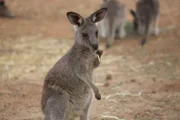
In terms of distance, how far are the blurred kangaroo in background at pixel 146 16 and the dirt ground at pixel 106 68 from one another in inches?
11.8

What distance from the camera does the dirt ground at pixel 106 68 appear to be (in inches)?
258

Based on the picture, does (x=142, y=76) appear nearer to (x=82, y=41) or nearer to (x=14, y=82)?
(x=14, y=82)

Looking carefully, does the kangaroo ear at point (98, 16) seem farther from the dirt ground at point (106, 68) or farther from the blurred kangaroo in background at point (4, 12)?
the blurred kangaroo in background at point (4, 12)

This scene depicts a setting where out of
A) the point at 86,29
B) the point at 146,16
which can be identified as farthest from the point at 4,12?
Answer: the point at 86,29

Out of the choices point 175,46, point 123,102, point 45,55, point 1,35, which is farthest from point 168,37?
point 123,102

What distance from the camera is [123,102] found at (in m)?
6.88

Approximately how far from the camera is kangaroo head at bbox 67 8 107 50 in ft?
18.2

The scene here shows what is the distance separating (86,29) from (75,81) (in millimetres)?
705

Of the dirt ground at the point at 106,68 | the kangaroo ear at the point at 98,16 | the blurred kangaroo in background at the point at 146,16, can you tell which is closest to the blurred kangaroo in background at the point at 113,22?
the dirt ground at the point at 106,68

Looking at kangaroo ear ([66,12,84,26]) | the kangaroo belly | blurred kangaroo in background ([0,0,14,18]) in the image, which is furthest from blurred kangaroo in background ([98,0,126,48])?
the kangaroo belly

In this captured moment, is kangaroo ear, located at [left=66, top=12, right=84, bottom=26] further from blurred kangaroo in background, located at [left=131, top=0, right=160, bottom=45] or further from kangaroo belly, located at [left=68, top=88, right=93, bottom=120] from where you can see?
blurred kangaroo in background, located at [left=131, top=0, right=160, bottom=45]

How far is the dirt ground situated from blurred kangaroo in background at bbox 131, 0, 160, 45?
30cm

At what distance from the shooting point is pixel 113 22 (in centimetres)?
1220

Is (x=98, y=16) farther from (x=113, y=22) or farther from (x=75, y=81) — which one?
(x=113, y=22)
